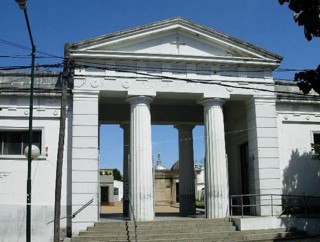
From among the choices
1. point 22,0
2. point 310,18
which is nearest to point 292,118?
point 22,0

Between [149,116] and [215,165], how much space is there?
Answer: 338cm

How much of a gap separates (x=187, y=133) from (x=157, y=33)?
663 cm

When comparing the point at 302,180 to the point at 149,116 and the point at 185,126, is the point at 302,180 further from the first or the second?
the point at 149,116

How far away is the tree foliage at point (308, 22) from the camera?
23.6 feet

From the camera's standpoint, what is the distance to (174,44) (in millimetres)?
20266

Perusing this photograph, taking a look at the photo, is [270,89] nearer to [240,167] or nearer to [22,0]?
[240,167]

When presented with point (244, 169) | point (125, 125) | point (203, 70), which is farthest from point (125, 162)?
point (203, 70)

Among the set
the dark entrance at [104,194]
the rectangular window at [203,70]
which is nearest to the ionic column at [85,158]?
the rectangular window at [203,70]

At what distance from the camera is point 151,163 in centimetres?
1956

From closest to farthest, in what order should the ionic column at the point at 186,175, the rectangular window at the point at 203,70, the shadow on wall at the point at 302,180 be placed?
1. the rectangular window at the point at 203,70
2. the shadow on wall at the point at 302,180
3. the ionic column at the point at 186,175

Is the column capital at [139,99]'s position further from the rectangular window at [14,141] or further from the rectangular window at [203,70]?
the rectangular window at [14,141]

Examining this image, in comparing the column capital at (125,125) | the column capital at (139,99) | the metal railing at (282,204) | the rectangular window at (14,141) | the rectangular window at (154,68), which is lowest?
the metal railing at (282,204)

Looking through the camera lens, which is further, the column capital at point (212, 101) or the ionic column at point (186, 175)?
the ionic column at point (186, 175)

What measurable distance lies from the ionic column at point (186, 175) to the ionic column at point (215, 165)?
3961 mm
